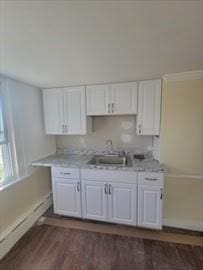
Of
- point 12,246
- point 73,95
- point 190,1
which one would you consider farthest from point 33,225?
point 190,1

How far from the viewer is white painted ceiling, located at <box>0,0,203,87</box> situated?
90 centimetres

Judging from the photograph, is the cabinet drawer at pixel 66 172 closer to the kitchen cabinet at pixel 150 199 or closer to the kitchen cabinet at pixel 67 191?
the kitchen cabinet at pixel 67 191

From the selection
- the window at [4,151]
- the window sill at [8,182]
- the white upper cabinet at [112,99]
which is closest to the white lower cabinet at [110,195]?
the window sill at [8,182]

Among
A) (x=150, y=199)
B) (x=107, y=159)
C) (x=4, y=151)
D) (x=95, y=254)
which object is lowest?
(x=95, y=254)

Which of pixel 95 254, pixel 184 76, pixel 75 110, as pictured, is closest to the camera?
pixel 95 254

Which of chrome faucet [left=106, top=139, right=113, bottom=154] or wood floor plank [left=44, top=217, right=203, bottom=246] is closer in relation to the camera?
wood floor plank [left=44, top=217, right=203, bottom=246]

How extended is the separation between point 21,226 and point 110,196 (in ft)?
4.37

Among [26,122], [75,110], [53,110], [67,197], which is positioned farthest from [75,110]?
[67,197]

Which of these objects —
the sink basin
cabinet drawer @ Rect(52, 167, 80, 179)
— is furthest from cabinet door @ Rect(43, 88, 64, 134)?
the sink basin

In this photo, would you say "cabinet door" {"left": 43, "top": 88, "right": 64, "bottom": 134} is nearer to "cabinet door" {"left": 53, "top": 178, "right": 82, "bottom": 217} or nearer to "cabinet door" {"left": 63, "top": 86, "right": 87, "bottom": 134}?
"cabinet door" {"left": 63, "top": 86, "right": 87, "bottom": 134}

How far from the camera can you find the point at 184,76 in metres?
2.11

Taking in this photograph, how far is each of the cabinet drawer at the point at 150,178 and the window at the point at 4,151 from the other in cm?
185

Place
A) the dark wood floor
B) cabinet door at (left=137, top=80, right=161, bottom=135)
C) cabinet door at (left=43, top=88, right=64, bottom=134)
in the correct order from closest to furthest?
the dark wood floor
cabinet door at (left=137, top=80, right=161, bottom=135)
cabinet door at (left=43, top=88, right=64, bottom=134)

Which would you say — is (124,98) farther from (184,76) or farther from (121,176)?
(121,176)
